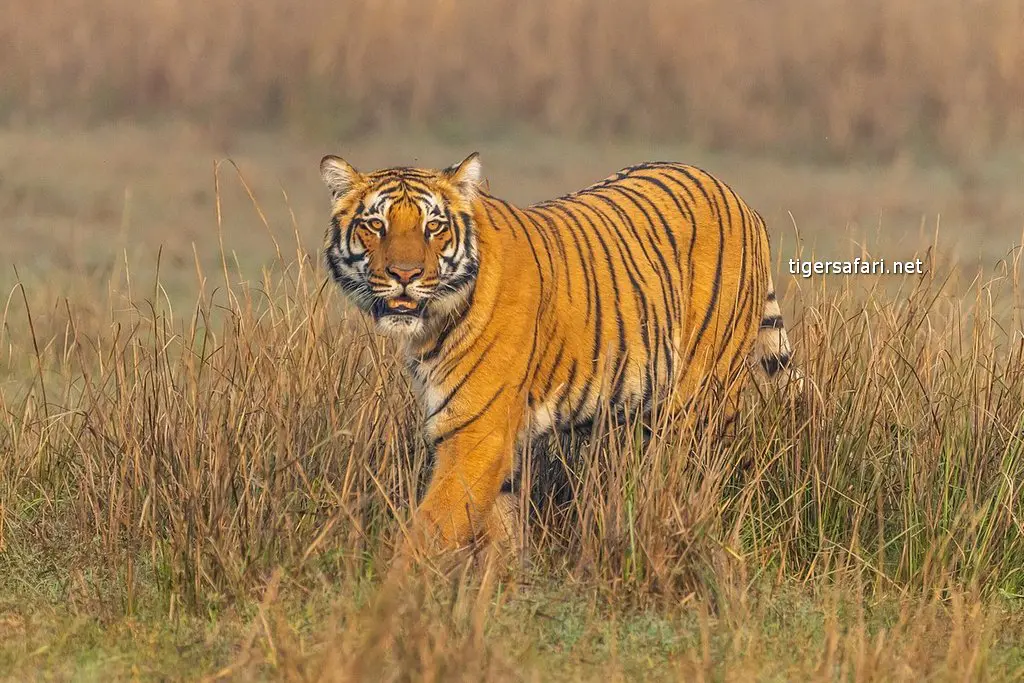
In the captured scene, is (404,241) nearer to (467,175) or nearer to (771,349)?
(467,175)

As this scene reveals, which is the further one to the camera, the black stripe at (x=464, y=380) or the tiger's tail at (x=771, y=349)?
the tiger's tail at (x=771, y=349)

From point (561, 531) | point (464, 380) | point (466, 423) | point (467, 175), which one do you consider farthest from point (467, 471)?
point (467, 175)

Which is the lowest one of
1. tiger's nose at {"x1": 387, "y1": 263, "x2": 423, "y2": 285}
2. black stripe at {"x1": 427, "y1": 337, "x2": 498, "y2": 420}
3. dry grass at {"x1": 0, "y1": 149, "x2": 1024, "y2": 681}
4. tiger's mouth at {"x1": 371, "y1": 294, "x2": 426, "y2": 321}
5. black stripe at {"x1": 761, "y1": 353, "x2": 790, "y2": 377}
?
dry grass at {"x1": 0, "y1": 149, "x2": 1024, "y2": 681}

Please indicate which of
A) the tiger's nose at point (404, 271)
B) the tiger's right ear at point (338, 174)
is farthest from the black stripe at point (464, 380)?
the tiger's right ear at point (338, 174)

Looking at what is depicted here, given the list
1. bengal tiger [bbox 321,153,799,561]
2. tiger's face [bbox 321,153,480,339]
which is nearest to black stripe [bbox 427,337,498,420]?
bengal tiger [bbox 321,153,799,561]

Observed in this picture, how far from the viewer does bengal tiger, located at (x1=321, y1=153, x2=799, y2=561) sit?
13.7 feet

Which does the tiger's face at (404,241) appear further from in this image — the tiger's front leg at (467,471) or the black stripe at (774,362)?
the black stripe at (774,362)

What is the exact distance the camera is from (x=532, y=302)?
4391mm

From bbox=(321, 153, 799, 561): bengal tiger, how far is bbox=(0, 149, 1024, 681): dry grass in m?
0.16

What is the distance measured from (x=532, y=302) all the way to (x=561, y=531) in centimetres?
62

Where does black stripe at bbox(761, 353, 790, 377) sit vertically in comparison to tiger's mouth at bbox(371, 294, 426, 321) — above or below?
below

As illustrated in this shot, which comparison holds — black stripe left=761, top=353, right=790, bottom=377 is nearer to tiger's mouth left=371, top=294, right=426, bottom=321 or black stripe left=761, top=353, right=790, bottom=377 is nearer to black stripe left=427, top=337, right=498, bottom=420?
black stripe left=427, top=337, right=498, bottom=420

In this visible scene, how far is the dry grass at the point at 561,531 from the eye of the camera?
3809mm

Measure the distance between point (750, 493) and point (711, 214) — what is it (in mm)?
1168
